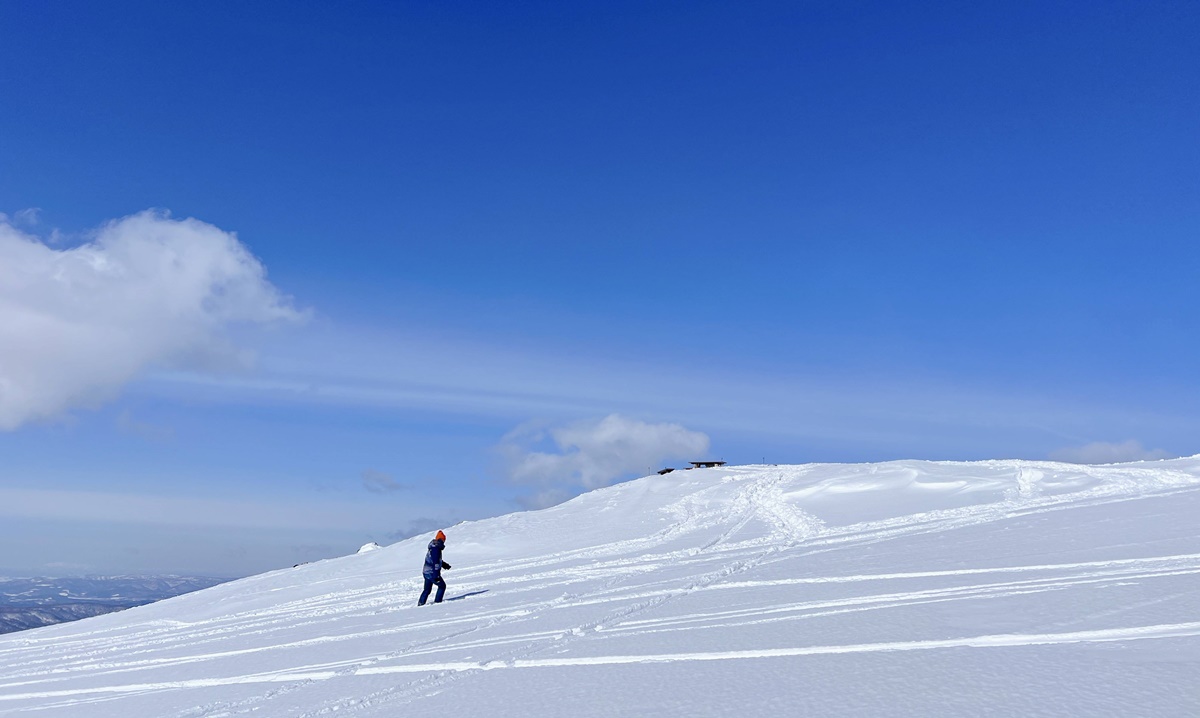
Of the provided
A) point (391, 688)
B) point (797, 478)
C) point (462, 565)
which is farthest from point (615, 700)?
point (797, 478)

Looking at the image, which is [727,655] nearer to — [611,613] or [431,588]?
[611,613]

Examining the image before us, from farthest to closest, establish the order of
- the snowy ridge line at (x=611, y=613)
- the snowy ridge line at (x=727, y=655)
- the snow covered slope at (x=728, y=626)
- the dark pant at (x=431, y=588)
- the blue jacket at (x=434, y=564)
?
the dark pant at (x=431, y=588), the blue jacket at (x=434, y=564), the snowy ridge line at (x=611, y=613), the snowy ridge line at (x=727, y=655), the snow covered slope at (x=728, y=626)

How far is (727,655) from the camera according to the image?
888cm

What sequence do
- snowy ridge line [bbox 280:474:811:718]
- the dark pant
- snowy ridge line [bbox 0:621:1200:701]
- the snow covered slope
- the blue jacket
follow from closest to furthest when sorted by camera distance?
the snow covered slope, snowy ridge line [bbox 0:621:1200:701], snowy ridge line [bbox 280:474:811:718], the blue jacket, the dark pant

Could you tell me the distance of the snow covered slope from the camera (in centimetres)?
713

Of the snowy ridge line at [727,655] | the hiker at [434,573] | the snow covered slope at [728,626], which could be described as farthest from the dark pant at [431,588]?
the snowy ridge line at [727,655]

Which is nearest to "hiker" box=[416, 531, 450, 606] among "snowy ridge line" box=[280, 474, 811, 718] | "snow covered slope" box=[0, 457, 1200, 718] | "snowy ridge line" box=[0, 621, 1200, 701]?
"snow covered slope" box=[0, 457, 1200, 718]

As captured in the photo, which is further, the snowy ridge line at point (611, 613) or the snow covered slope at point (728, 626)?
the snowy ridge line at point (611, 613)

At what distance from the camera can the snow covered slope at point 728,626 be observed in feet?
23.4

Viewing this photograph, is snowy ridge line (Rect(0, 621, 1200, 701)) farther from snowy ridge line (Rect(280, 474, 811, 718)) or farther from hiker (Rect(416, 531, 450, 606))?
hiker (Rect(416, 531, 450, 606))

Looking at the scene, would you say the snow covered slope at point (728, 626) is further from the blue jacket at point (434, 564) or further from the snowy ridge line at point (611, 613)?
the blue jacket at point (434, 564)

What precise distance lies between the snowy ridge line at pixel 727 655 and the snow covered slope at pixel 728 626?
5cm

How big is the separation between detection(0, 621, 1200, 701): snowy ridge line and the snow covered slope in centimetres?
5

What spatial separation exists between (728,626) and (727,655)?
1.82m
